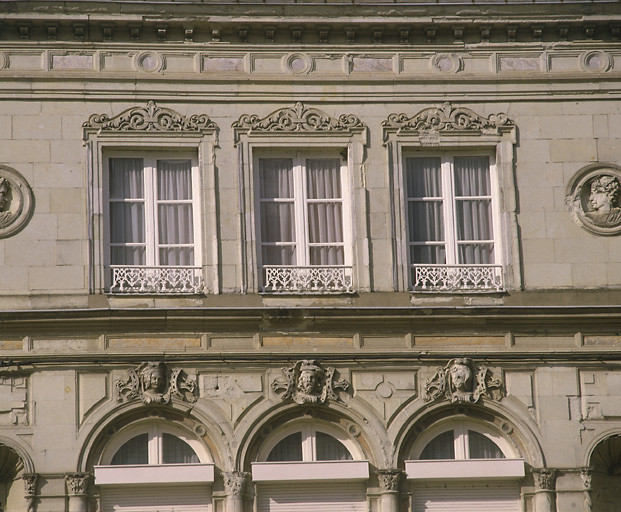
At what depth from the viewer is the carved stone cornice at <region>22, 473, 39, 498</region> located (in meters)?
19.5

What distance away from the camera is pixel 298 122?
2117 centimetres

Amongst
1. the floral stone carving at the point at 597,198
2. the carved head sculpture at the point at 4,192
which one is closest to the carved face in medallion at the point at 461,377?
the floral stone carving at the point at 597,198

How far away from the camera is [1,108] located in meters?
20.8

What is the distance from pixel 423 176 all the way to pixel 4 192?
245 inches

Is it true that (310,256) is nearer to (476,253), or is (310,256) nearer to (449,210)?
(449,210)

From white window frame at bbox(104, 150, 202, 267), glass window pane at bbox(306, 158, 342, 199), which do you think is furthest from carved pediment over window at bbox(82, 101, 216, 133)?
glass window pane at bbox(306, 158, 342, 199)

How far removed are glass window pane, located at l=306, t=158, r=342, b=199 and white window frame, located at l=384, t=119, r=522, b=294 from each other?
83cm

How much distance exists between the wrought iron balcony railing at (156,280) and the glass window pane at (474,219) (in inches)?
158

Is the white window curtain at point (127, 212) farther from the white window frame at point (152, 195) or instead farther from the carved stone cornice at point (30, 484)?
the carved stone cornice at point (30, 484)

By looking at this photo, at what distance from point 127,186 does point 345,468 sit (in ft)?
17.3

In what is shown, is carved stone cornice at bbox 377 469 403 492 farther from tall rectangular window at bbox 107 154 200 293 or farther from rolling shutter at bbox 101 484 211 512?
tall rectangular window at bbox 107 154 200 293

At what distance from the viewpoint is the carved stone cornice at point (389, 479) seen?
1998 cm

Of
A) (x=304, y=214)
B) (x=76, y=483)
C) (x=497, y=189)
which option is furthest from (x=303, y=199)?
(x=76, y=483)

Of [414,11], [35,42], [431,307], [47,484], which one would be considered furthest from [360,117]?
[47,484]
